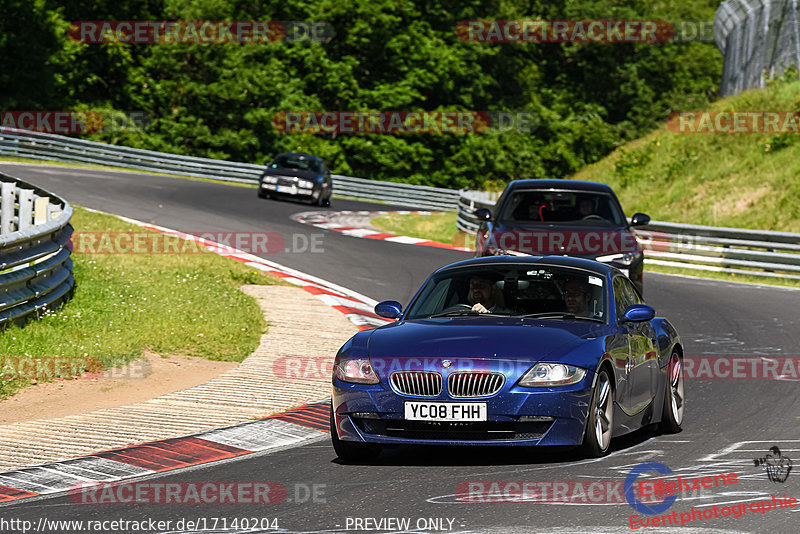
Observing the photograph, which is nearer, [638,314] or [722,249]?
[638,314]

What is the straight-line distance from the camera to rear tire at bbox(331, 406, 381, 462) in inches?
313

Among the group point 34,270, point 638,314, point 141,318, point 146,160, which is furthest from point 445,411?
point 146,160

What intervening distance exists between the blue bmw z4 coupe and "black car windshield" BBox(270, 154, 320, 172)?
2846 centimetres

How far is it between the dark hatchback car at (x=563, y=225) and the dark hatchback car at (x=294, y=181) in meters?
19.5

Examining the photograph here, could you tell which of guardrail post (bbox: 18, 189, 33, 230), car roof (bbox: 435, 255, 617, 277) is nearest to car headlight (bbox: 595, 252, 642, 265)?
car roof (bbox: 435, 255, 617, 277)

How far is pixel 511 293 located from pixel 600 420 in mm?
1478

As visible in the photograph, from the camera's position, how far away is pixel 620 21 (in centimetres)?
7194

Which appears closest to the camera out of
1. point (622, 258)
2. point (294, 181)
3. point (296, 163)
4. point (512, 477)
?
point (512, 477)

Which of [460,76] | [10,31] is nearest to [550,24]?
[460,76]

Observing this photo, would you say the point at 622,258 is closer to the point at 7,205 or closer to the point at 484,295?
the point at 484,295

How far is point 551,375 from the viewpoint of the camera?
7.62 meters

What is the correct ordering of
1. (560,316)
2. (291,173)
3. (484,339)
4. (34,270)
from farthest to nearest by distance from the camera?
(291,173), (34,270), (560,316), (484,339)

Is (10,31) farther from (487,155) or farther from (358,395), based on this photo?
(358,395)

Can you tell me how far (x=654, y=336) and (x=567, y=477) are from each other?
2422 mm
